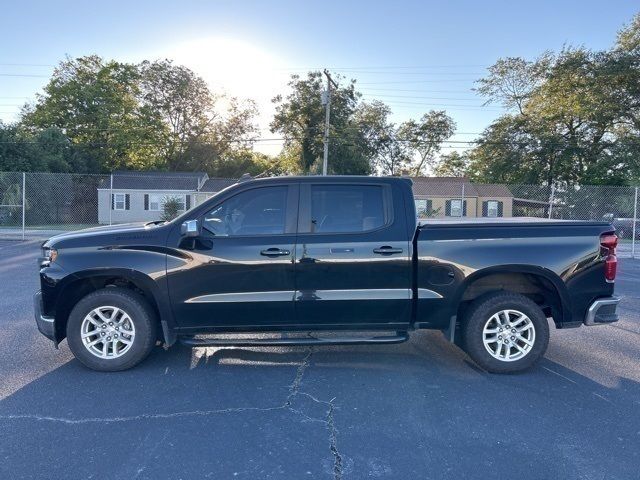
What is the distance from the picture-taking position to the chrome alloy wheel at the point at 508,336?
478 centimetres

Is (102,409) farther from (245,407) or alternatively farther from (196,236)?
(196,236)

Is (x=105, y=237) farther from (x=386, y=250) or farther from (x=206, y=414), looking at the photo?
(x=386, y=250)

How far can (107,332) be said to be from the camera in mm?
4684

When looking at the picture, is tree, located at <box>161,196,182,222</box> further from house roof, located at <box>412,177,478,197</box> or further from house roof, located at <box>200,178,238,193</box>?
house roof, located at <box>412,177,478,197</box>

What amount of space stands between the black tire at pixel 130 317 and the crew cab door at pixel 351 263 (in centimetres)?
151

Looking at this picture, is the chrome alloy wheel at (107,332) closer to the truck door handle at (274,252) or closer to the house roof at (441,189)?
the truck door handle at (274,252)

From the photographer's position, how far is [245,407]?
3.96m

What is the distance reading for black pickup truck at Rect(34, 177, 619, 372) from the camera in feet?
15.1

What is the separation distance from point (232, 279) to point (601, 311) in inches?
147

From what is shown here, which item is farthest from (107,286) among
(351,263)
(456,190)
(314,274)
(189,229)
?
(456,190)

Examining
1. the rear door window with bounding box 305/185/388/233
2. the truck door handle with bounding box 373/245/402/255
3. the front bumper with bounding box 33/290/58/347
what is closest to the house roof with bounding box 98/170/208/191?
the front bumper with bounding box 33/290/58/347

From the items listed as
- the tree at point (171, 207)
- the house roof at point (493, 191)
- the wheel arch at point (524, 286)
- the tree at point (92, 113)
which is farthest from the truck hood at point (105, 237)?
the tree at point (92, 113)

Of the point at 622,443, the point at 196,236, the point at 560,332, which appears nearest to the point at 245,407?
the point at 196,236

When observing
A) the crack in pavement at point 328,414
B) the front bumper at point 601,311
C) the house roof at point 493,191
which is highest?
the house roof at point 493,191
